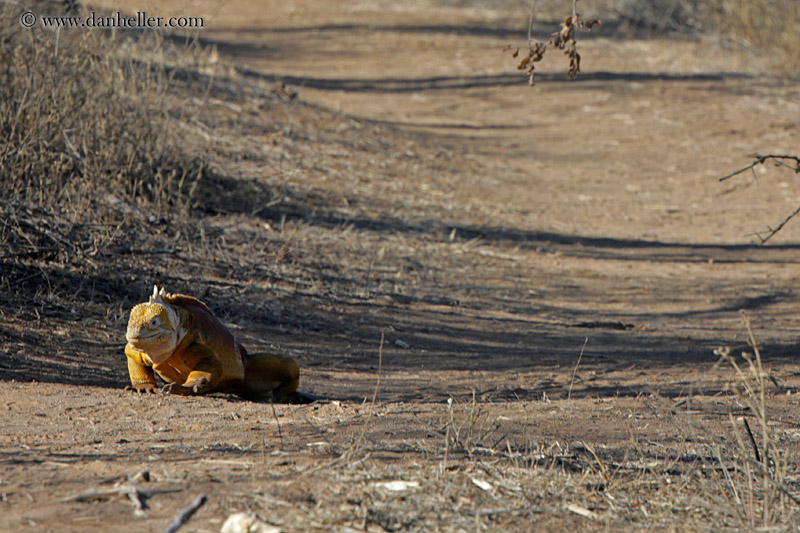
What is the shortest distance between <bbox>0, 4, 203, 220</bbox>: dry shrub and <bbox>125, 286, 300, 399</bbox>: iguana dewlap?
2.18 metres

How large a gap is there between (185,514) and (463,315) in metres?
4.22

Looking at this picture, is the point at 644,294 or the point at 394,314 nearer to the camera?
the point at 394,314

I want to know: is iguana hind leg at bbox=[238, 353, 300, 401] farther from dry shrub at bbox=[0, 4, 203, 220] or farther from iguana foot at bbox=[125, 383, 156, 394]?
dry shrub at bbox=[0, 4, 203, 220]

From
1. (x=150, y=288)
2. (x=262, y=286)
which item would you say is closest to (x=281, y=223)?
(x=262, y=286)

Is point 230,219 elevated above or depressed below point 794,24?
below

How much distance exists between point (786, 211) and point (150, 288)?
24.1 feet

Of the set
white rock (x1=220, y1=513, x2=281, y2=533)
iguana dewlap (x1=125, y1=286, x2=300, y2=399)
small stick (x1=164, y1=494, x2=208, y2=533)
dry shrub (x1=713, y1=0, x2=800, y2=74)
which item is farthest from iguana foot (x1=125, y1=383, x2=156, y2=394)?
dry shrub (x1=713, y1=0, x2=800, y2=74)

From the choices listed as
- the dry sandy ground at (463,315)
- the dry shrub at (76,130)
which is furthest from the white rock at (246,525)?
the dry shrub at (76,130)

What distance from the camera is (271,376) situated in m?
4.23

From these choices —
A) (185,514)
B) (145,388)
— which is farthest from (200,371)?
(185,514)

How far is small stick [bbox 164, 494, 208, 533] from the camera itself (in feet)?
7.97

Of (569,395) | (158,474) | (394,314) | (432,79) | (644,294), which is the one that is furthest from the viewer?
(432,79)

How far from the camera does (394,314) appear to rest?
21.0 feet

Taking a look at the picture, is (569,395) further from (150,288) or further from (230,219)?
(230,219)
